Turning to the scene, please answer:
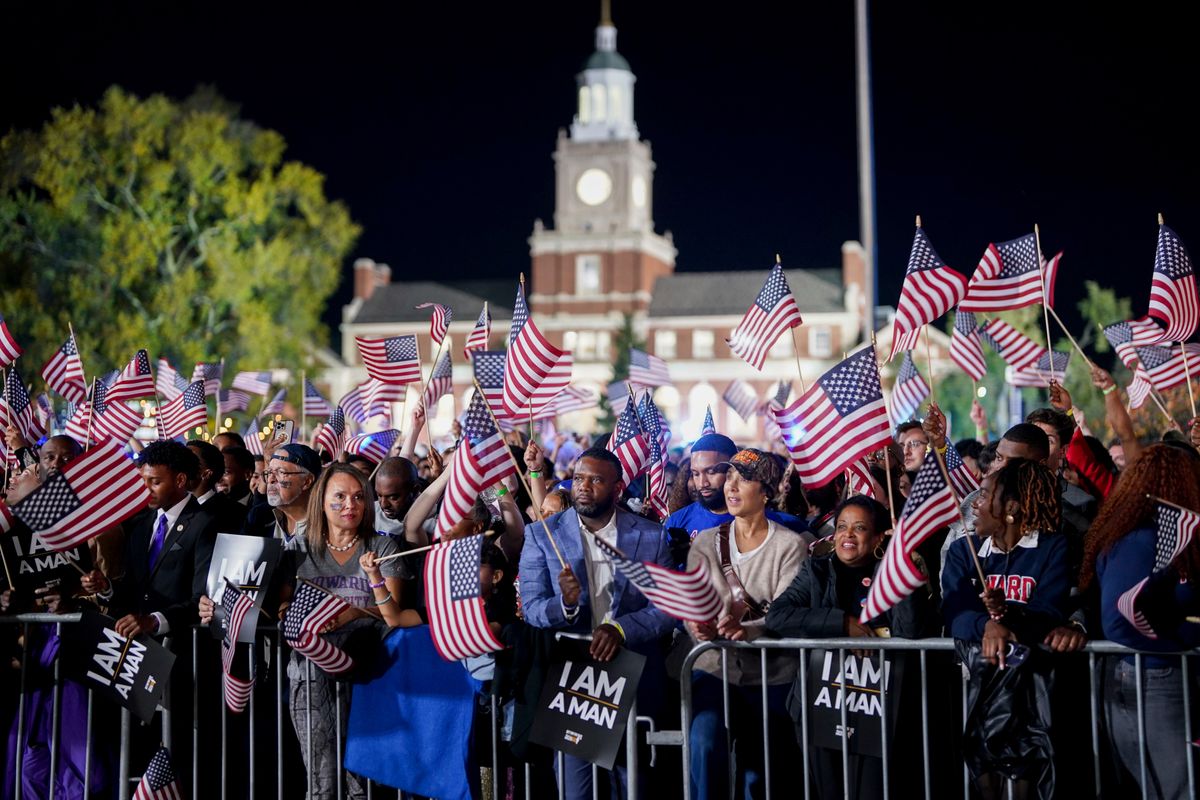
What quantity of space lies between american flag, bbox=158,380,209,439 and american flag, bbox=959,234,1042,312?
6.89m

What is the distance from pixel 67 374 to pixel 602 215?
8020 cm

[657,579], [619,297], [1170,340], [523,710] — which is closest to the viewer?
[657,579]

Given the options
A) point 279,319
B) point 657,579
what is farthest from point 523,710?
point 279,319

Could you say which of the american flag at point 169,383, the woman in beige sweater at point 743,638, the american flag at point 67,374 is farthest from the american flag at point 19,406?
the woman in beige sweater at point 743,638

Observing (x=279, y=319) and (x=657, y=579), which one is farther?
(x=279, y=319)

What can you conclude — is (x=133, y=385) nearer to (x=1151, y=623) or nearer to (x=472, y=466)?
(x=472, y=466)

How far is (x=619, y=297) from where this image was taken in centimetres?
8919

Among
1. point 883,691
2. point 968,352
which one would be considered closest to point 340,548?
point 883,691

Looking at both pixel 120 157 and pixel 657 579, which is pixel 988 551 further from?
pixel 120 157

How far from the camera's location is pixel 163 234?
1571 inches

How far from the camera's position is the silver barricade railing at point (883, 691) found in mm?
6031

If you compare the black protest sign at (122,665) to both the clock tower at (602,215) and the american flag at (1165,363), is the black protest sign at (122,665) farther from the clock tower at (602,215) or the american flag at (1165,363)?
the clock tower at (602,215)

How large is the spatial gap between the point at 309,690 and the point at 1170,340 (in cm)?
726

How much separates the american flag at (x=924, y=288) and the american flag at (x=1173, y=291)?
1.88 m
